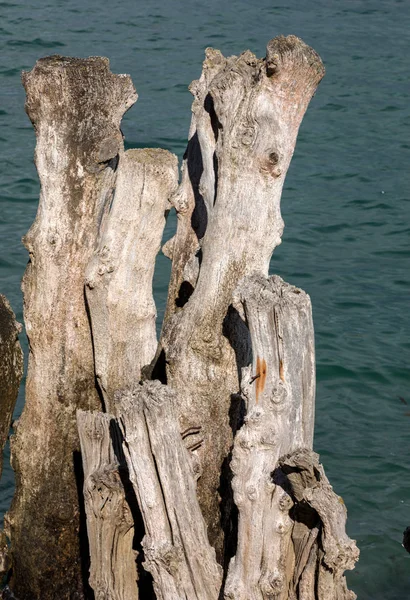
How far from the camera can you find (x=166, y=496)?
15.0ft

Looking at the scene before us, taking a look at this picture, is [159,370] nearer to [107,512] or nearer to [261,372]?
[107,512]

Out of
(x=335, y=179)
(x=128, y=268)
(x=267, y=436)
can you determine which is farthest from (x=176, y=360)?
(x=335, y=179)

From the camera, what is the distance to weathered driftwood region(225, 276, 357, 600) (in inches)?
179

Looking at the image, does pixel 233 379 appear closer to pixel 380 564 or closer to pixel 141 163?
pixel 141 163

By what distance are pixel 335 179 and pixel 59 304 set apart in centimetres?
928

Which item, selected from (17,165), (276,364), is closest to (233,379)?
(276,364)

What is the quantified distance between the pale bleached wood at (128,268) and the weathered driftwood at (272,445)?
949 millimetres

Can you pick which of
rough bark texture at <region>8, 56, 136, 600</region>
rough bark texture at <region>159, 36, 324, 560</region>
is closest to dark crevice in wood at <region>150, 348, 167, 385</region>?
rough bark texture at <region>159, 36, 324, 560</region>

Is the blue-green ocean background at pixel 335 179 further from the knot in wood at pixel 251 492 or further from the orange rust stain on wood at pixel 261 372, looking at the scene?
the orange rust stain on wood at pixel 261 372

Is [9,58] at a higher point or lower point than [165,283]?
higher

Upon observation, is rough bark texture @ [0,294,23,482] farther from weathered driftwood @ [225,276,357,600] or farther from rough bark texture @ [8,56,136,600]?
weathered driftwood @ [225,276,357,600]

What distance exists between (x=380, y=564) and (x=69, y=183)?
11.6 feet

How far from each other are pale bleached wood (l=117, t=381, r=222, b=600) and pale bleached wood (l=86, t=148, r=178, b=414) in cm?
81

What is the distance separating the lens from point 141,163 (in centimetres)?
538
